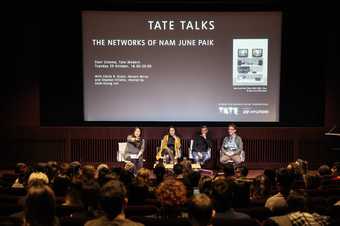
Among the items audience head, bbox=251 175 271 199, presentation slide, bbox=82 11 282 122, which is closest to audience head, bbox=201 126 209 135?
presentation slide, bbox=82 11 282 122

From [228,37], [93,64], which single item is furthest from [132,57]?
[228,37]

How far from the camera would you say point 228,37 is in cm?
1025

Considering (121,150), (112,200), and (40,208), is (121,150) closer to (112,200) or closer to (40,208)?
(112,200)

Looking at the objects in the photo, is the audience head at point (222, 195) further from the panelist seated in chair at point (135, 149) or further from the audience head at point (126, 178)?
the panelist seated in chair at point (135, 149)

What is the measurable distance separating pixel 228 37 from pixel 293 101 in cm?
186

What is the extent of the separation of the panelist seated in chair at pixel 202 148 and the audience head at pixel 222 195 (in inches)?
250

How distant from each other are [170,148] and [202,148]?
0.61 m

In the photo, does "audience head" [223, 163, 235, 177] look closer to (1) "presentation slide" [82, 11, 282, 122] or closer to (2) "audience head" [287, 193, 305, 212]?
(2) "audience head" [287, 193, 305, 212]

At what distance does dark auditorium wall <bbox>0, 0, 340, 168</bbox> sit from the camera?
33.6 feet

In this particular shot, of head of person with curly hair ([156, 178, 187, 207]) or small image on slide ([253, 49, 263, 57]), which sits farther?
small image on slide ([253, 49, 263, 57])

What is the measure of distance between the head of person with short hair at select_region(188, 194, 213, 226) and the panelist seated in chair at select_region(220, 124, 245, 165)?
6957 millimetres

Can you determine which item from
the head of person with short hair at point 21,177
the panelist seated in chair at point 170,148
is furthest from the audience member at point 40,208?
the panelist seated in chair at point 170,148

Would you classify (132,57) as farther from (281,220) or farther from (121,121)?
(281,220)

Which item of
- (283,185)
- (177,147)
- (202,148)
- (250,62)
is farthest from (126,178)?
(250,62)
